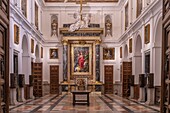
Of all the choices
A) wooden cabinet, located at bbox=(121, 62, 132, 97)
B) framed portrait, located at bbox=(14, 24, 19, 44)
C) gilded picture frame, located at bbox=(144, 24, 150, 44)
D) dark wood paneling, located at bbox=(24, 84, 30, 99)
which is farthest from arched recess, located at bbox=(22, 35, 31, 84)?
gilded picture frame, located at bbox=(144, 24, 150, 44)

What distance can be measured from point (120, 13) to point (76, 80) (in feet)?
24.5

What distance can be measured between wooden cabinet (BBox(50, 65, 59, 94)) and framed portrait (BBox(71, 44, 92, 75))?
4.97 feet

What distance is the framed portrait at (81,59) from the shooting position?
92.2 feet

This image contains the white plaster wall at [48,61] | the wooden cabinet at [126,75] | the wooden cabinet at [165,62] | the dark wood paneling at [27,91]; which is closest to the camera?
the wooden cabinet at [165,62]

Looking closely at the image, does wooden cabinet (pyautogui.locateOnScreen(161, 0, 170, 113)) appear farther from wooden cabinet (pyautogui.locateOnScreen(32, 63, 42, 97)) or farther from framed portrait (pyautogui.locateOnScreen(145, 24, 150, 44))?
wooden cabinet (pyautogui.locateOnScreen(32, 63, 42, 97))

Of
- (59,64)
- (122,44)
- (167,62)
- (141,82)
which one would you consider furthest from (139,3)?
(167,62)

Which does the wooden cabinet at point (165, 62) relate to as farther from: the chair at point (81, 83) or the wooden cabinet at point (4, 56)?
the chair at point (81, 83)

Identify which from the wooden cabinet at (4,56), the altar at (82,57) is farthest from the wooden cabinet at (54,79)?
the wooden cabinet at (4,56)

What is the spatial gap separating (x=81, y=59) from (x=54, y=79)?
3.12 metres

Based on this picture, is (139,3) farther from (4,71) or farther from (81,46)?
(4,71)

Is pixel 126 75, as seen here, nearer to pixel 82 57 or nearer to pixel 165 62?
pixel 82 57

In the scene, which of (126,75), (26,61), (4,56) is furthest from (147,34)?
(4,56)

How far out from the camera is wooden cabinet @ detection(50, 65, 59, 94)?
27.0m

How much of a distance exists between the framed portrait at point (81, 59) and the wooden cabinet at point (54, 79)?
4.97ft
